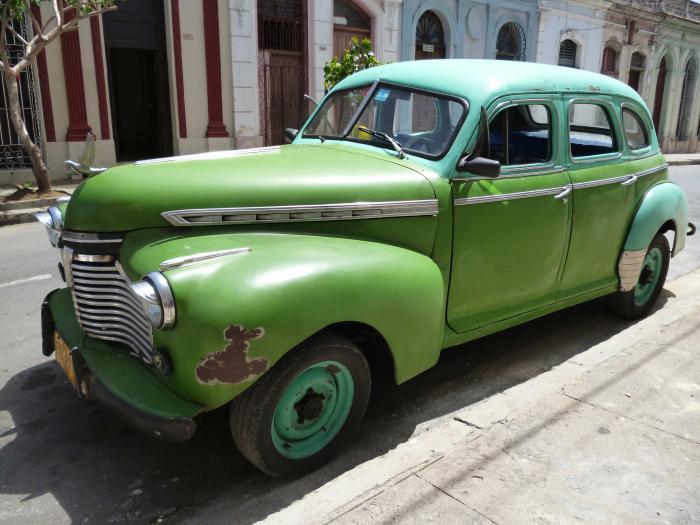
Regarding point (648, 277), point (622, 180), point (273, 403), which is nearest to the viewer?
point (273, 403)

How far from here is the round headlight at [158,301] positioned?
2.22 metres

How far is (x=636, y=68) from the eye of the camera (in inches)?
993

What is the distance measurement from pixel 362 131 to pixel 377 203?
0.85 meters

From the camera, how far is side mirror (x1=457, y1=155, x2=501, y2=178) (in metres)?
3.11

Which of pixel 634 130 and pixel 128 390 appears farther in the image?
pixel 634 130

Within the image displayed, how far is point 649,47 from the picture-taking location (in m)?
25.3

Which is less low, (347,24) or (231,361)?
(347,24)

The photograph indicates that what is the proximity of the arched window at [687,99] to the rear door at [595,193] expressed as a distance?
2799 cm

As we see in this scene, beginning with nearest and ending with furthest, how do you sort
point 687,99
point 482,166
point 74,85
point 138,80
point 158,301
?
point 158,301
point 482,166
point 74,85
point 138,80
point 687,99

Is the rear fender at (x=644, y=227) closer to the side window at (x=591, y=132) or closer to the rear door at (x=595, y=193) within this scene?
the rear door at (x=595, y=193)

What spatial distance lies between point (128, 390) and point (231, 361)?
450 mm

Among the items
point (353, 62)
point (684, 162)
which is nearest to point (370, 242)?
point (353, 62)

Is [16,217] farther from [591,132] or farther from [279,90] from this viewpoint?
[591,132]

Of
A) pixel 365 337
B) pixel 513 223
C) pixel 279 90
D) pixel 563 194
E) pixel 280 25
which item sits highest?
pixel 280 25
